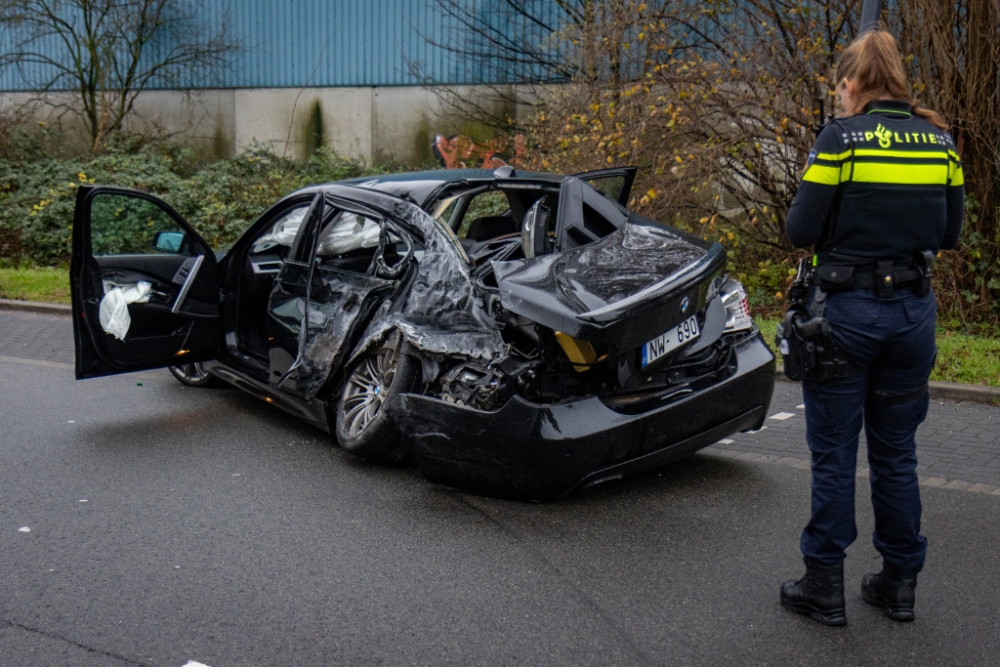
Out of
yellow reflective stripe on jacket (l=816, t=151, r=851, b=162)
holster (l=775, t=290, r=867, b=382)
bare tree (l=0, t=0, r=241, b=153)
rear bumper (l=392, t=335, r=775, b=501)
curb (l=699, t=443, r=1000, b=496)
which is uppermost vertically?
bare tree (l=0, t=0, r=241, b=153)

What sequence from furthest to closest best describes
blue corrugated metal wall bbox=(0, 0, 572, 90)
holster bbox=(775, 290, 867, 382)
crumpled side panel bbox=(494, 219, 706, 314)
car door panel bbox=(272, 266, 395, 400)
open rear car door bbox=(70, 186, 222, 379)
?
blue corrugated metal wall bbox=(0, 0, 572, 90), open rear car door bbox=(70, 186, 222, 379), car door panel bbox=(272, 266, 395, 400), crumpled side panel bbox=(494, 219, 706, 314), holster bbox=(775, 290, 867, 382)

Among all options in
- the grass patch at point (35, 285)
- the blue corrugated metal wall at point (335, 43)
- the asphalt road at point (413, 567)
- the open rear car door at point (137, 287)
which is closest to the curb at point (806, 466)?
the asphalt road at point (413, 567)

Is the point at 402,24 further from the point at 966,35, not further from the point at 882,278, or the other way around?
the point at 882,278

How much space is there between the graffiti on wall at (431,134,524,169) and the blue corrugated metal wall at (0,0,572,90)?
1.16 metres

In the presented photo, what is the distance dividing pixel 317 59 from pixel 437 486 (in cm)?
1522

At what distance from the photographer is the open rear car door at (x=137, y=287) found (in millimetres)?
6188

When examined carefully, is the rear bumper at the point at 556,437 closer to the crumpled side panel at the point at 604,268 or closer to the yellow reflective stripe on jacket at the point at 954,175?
the crumpled side panel at the point at 604,268

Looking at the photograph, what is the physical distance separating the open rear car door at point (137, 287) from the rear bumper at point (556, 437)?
2.29 metres

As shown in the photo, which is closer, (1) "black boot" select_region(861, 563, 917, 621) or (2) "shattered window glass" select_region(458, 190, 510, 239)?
(1) "black boot" select_region(861, 563, 917, 621)

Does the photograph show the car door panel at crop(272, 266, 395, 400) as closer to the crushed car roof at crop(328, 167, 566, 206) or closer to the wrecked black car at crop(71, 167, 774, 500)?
the wrecked black car at crop(71, 167, 774, 500)

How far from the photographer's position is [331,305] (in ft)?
19.0

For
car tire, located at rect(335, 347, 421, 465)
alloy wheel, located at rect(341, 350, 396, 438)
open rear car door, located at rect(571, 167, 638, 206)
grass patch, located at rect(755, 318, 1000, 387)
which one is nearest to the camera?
car tire, located at rect(335, 347, 421, 465)

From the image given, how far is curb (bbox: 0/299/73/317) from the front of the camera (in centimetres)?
1142

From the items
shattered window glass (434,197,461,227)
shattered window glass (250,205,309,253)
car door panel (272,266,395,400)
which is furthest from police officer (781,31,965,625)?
shattered window glass (250,205,309,253)
